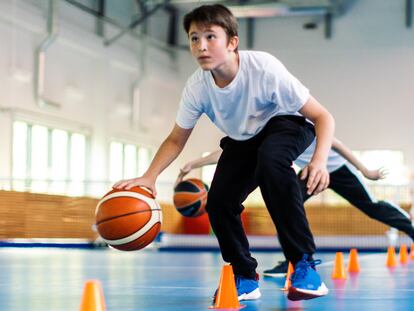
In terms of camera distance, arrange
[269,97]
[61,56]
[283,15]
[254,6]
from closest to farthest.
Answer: [269,97], [61,56], [254,6], [283,15]

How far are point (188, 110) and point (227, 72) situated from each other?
40cm

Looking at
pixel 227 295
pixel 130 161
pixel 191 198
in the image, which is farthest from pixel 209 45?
pixel 130 161

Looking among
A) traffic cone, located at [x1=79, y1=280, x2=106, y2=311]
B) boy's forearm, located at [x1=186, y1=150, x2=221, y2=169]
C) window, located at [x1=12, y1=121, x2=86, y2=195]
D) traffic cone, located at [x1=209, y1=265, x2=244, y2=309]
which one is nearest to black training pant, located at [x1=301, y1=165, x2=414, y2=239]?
boy's forearm, located at [x1=186, y1=150, x2=221, y2=169]

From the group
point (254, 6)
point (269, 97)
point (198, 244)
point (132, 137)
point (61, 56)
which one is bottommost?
point (198, 244)

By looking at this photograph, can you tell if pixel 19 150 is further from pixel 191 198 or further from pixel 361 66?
pixel 361 66

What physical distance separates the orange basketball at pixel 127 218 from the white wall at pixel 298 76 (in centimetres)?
1685

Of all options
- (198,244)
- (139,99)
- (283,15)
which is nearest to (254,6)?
(283,15)

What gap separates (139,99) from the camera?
24.8m

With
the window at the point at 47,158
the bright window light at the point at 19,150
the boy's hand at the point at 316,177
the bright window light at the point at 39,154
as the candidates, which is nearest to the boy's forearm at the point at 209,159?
the boy's hand at the point at 316,177

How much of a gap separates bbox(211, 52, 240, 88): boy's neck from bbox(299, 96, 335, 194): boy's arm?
413 millimetres

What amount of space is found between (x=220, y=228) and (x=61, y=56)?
1641cm

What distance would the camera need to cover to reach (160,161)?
4840 millimetres

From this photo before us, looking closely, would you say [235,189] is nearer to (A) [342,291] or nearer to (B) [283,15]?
(A) [342,291]

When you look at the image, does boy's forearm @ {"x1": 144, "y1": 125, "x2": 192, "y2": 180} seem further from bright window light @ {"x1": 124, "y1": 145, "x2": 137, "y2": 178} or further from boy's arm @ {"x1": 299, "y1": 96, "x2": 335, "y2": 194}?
bright window light @ {"x1": 124, "y1": 145, "x2": 137, "y2": 178}
